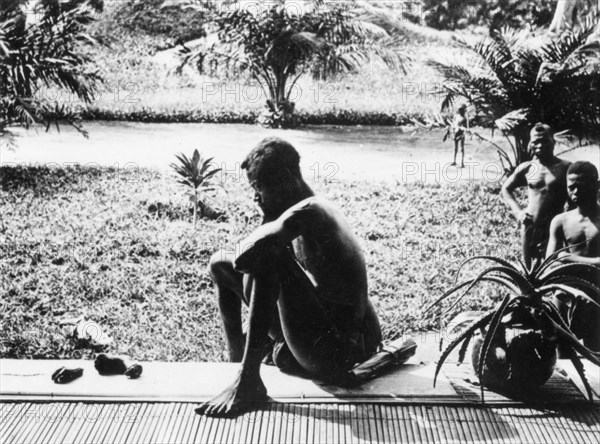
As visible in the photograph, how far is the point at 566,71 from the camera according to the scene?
5262 millimetres

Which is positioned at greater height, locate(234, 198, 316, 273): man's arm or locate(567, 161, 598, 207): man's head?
locate(567, 161, 598, 207): man's head

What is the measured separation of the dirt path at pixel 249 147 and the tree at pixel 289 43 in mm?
322

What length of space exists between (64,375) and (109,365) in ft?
0.66

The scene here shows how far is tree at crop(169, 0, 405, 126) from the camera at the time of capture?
4.82 m

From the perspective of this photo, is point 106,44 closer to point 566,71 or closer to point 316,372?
point 316,372

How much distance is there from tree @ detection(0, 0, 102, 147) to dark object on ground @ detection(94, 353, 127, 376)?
6.44 ft

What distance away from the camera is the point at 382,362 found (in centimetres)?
326

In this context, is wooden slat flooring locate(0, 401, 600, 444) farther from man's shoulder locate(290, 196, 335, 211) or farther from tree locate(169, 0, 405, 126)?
tree locate(169, 0, 405, 126)

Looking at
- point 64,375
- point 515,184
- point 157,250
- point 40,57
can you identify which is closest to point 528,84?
point 515,184

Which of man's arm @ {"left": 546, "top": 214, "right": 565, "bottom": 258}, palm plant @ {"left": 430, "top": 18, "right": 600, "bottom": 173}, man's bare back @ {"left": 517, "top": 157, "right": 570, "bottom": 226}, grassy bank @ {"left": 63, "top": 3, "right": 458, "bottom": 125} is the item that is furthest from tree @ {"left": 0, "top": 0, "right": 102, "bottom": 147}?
man's arm @ {"left": 546, "top": 214, "right": 565, "bottom": 258}

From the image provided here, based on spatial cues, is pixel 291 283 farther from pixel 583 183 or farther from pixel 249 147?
pixel 249 147

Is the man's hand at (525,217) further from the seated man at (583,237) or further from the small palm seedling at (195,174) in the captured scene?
the small palm seedling at (195,174)

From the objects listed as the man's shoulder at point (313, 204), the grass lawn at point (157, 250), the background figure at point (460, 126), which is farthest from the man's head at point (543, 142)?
the man's shoulder at point (313, 204)

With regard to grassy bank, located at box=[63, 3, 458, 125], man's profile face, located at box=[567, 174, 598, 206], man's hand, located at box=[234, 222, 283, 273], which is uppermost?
grassy bank, located at box=[63, 3, 458, 125]
